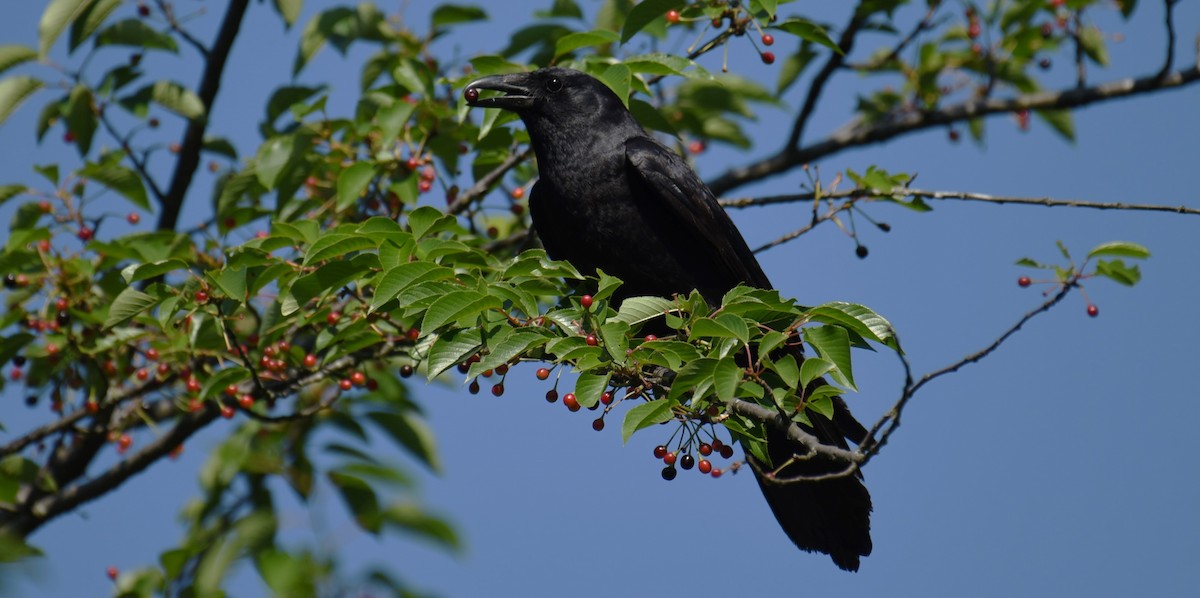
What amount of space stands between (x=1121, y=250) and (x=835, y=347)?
124cm

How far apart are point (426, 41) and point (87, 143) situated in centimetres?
154

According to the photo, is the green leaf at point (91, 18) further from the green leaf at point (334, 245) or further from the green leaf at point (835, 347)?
the green leaf at point (835, 347)

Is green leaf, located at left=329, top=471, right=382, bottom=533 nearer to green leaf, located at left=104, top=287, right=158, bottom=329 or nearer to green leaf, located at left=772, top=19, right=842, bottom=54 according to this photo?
green leaf, located at left=104, top=287, right=158, bottom=329

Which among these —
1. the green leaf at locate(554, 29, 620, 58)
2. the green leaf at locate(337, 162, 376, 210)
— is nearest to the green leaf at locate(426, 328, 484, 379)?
the green leaf at locate(554, 29, 620, 58)

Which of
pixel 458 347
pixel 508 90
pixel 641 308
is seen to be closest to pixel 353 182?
pixel 508 90

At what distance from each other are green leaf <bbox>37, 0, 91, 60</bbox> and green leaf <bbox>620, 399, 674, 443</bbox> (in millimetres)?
3224

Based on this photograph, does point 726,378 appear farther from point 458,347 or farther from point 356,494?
point 356,494

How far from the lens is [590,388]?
3180mm

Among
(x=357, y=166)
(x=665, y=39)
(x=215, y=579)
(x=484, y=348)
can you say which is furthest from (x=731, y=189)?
(x=215, y=579)

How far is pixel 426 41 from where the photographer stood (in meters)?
5.48

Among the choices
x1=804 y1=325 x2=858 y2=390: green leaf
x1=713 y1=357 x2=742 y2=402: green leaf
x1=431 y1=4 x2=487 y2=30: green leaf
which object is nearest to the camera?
x1=713 y1=357 x2=742 y2=402: green leaf

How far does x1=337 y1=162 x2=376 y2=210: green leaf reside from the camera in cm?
459

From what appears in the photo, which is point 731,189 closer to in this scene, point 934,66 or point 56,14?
point 934,66

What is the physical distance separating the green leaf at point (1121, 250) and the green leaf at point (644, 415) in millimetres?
1591
